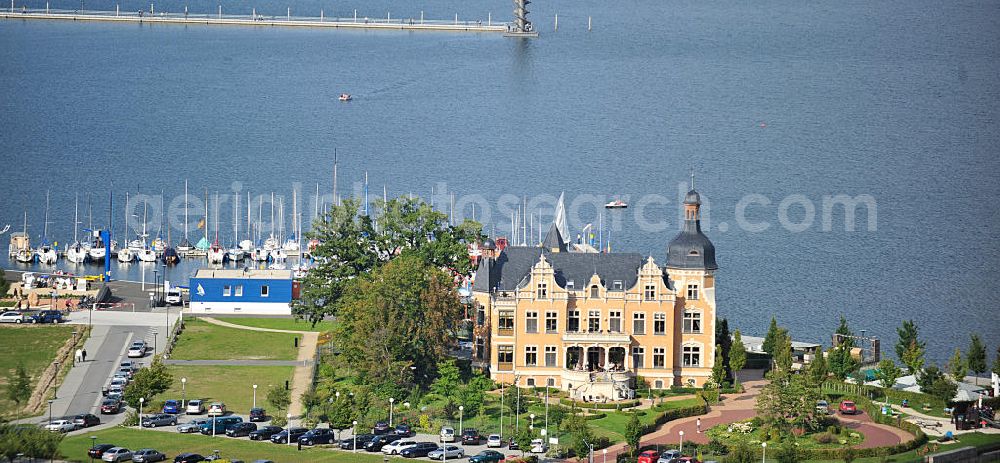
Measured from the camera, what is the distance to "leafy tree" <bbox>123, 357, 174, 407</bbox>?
114m

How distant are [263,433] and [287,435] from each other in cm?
143

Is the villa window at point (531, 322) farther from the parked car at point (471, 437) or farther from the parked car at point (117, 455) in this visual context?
the parked car at point (117, 455)

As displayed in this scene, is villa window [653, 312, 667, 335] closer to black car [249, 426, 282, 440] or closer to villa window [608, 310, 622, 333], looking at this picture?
villa window [608, 310, 622, 333]

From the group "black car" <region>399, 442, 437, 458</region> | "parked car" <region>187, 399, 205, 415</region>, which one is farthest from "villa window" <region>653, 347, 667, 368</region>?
"parked car" <region>187, 399, 205, 415</region>

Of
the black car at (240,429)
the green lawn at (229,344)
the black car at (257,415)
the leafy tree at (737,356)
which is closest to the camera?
the black car at (240,429)

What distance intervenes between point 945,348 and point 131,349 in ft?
208

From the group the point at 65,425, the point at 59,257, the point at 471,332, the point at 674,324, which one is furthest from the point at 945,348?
the point at 59,257

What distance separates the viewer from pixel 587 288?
127m

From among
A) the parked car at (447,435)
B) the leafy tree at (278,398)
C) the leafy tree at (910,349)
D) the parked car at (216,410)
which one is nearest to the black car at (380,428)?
the parked car at (447,435)

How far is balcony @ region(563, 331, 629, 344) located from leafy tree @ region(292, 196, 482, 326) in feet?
38.7

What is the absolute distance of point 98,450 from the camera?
103 m

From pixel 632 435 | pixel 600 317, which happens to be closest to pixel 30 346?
pixel 600 317

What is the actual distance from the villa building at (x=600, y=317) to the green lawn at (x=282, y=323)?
62.0 feet

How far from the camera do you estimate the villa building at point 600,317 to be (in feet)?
417
